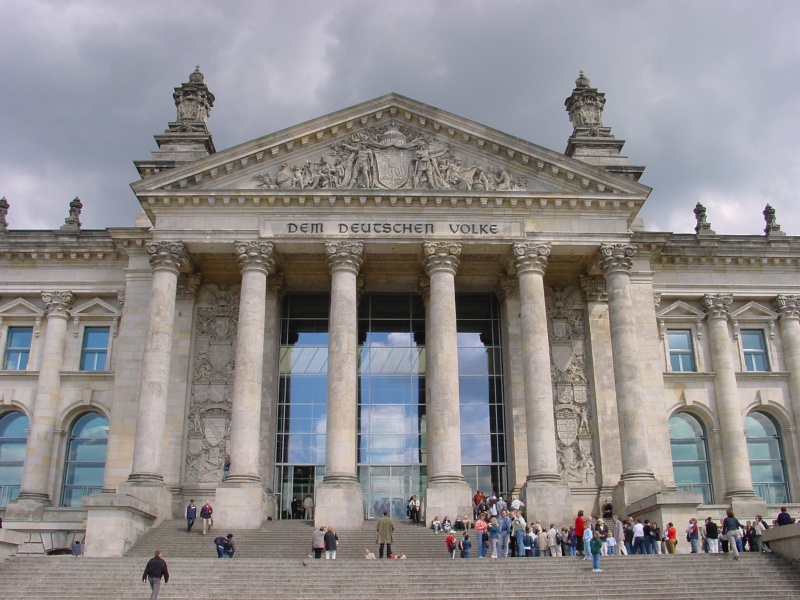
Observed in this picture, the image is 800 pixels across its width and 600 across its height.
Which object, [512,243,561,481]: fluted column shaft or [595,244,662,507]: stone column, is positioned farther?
[512,243,561,481]: fluted column shaft

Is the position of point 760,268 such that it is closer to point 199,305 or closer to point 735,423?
point 735,423

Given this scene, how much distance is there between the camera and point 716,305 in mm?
41844

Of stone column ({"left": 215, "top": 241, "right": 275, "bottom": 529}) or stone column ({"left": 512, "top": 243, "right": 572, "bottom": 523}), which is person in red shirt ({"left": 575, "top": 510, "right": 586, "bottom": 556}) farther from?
stone column ({"left": 215, "top": 241, "right": 275, "bottom": 529})

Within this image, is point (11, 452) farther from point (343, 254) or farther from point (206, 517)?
point (343, 254)

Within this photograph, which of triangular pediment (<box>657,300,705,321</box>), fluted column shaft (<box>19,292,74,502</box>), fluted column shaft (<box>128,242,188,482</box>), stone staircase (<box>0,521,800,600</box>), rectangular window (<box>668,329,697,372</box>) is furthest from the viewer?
triangular pediment (<box>657,300,705,321</box>)

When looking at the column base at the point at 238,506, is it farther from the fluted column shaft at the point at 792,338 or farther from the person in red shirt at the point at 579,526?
the fluted column shaft at the point at 792,338

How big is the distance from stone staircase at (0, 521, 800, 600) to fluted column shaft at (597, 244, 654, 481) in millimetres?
8134

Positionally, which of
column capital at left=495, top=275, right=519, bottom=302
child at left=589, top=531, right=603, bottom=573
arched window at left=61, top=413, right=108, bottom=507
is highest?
column capital at left=495, top=275, right=519, bottom=302

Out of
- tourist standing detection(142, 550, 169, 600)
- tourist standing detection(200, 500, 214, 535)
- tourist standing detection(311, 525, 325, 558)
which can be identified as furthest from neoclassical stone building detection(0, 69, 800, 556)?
tourist standing detection(142, 550, 169, 600)

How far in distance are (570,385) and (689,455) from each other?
7.27 metres

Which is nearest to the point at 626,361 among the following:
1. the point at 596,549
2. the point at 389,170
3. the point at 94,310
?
the point at 596,549

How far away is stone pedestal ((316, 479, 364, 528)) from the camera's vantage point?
3178 centimetres

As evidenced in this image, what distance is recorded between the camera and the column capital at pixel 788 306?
42250 mm

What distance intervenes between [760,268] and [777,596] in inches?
918
